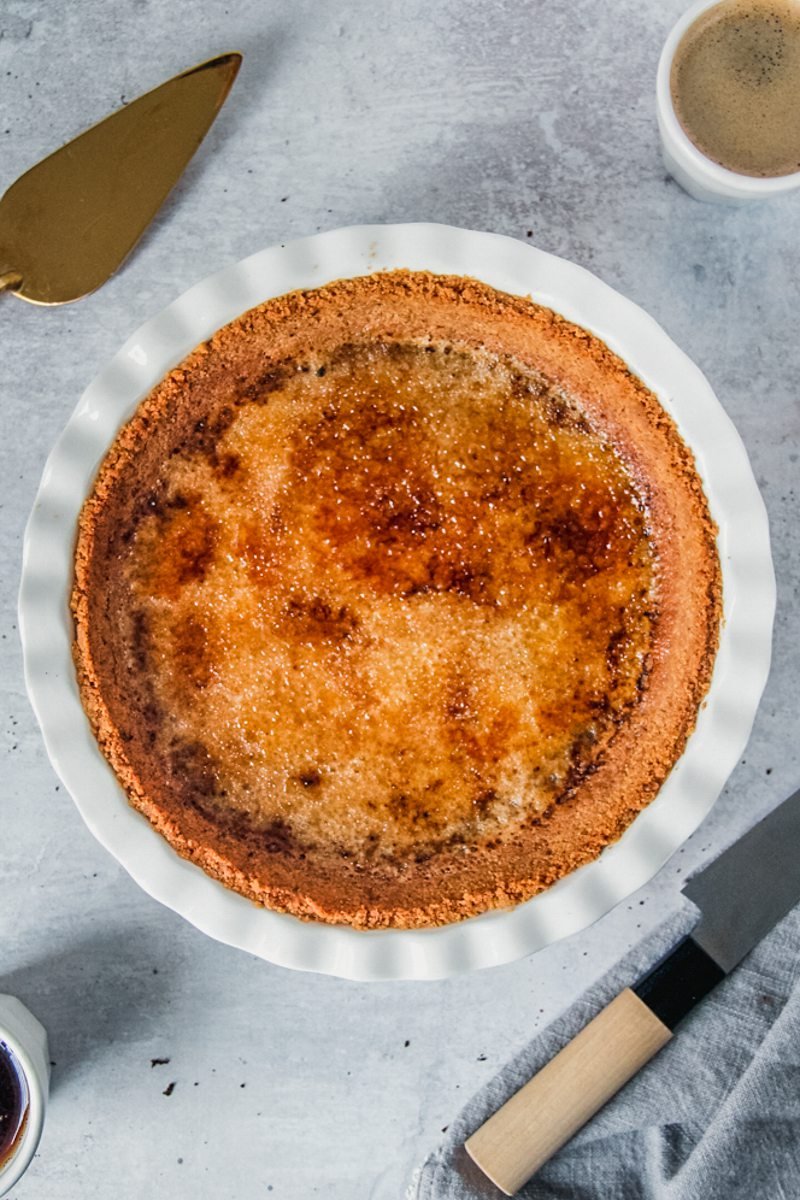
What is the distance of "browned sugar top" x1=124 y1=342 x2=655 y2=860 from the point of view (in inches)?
50.9

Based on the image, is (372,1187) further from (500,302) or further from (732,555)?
(500,302)

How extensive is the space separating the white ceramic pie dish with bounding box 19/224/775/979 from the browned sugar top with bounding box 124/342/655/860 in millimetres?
107

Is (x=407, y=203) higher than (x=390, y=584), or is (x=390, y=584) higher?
(x=407, y=203)

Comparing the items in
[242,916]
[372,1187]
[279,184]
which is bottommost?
[372,1187]

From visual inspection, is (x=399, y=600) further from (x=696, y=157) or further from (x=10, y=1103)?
(x=10, y=1103)

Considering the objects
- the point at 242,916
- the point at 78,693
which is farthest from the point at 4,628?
the point at 242,916

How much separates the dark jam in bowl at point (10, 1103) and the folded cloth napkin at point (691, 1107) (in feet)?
1.88

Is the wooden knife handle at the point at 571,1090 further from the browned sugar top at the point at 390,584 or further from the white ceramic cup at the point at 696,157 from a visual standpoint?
the white ceramic cup at the point at 696,157

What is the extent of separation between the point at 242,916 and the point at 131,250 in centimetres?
92

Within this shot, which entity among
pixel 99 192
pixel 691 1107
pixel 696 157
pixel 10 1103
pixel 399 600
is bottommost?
pixel 691 1107

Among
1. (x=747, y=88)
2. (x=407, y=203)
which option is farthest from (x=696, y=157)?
(x=407, y=203)

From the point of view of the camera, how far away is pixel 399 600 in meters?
1.30

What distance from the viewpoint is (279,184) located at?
54.7 inches

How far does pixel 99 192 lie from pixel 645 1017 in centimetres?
137
